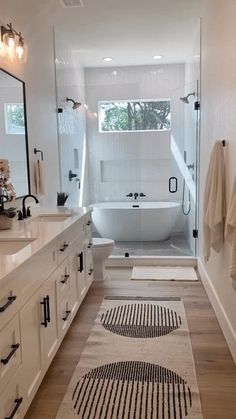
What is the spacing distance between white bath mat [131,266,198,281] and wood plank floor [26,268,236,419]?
0.52 feet

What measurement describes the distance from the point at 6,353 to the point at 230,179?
1.85 m

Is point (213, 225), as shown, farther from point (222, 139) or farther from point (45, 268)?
point (45, 268)

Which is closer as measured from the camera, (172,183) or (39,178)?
(39,178)

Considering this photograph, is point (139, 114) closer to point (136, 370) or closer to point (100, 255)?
point (100, 255)

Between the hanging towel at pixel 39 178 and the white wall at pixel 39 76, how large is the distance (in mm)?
72

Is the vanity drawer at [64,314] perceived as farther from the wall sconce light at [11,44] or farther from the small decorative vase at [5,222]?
the wall sconce light at [11,44]

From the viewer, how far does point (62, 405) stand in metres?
1.99

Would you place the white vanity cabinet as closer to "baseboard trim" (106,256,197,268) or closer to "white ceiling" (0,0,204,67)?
"baseboard trim" (106,256,197,268)

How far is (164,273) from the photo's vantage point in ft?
14.3

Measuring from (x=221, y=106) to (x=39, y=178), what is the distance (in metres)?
1.74

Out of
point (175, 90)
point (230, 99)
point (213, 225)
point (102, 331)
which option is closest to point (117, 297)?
point (102, 331)

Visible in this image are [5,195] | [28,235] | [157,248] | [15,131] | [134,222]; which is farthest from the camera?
[134,222]

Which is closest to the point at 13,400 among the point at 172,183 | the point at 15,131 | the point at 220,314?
the point at 220,314

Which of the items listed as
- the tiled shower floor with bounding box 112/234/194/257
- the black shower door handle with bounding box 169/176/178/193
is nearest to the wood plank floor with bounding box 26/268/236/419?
the tiled shower floor with bounding box 112/234/194/257
